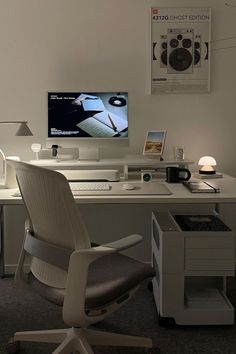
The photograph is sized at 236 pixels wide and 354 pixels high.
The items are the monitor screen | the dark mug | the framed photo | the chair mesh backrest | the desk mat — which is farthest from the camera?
the monitor screen

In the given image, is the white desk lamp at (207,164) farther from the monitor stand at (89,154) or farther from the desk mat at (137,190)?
the monitor stand at (89,154)

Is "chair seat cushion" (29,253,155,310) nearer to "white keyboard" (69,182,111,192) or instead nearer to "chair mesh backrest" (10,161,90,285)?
"chair mesh backrest" (10,161,90,285)

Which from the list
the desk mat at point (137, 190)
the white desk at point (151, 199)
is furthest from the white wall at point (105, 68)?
the white desk at point (151, 199)

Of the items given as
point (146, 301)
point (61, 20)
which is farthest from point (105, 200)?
point (61, 20)

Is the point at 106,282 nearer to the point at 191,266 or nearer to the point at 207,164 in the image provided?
the point at 191,266

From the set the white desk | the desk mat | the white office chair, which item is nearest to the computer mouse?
the desk mat

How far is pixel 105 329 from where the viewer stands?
7.43 ft

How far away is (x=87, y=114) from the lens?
9.74 feet

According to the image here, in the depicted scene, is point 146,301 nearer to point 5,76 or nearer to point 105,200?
point 105,200

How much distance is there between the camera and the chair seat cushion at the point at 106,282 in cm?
160

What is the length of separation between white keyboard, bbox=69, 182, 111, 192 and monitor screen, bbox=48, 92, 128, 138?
1.89ft

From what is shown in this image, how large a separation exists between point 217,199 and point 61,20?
175 centimetres

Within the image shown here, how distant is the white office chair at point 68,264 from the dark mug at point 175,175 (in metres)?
0.89

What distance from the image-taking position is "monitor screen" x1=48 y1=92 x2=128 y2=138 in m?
2.96
